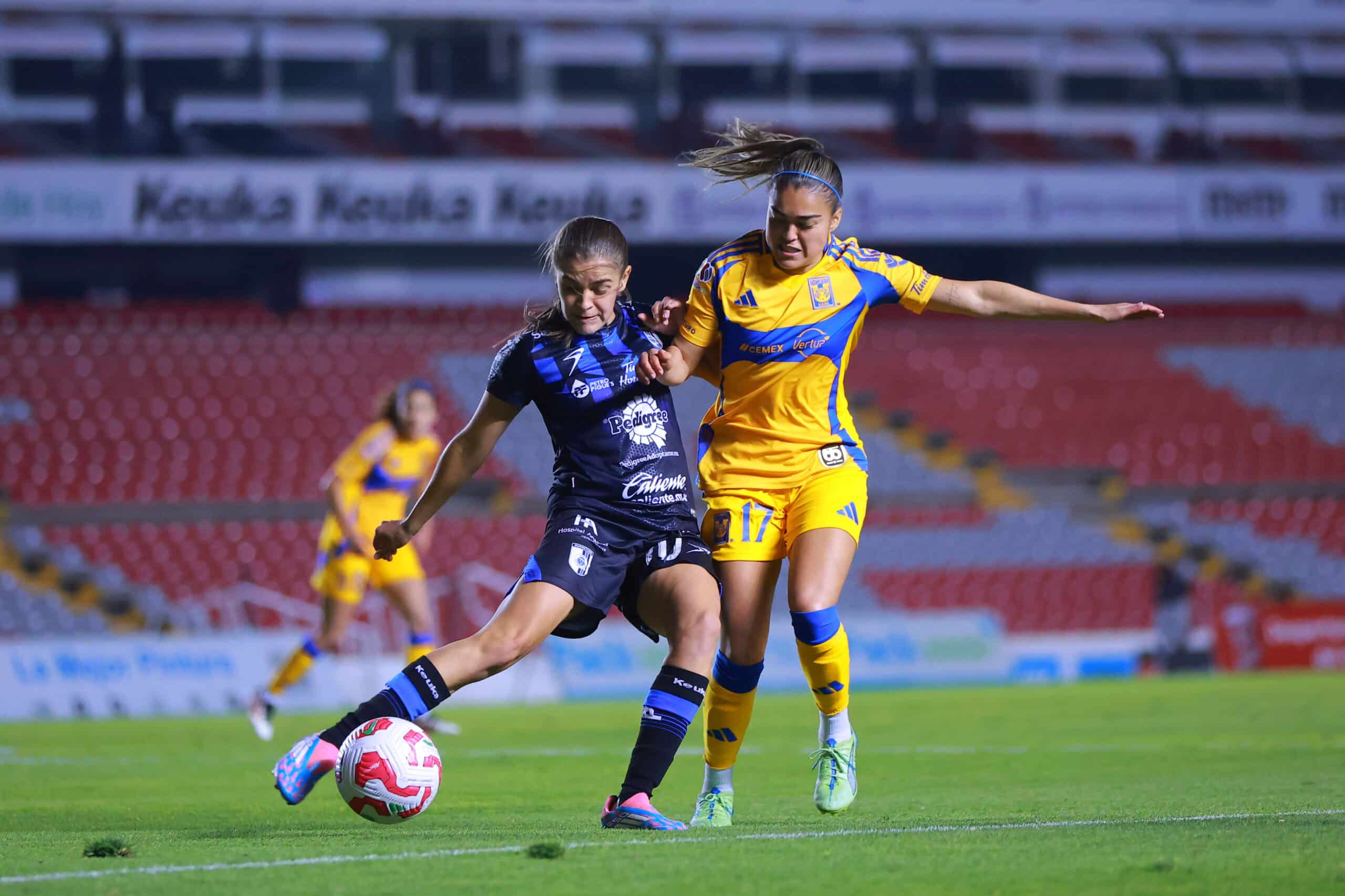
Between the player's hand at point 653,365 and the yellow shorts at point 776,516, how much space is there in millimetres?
524

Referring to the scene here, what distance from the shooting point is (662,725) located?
5449mm

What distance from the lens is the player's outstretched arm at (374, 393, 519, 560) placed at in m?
5.66

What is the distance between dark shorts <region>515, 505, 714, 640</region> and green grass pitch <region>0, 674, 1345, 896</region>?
2.51 ft

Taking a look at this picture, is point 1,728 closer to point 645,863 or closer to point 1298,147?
point 645,863

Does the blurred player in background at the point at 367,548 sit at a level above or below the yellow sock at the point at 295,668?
above

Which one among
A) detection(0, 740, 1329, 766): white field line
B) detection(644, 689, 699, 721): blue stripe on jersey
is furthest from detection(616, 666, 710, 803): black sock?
detection(0, 740, 1329, 766): white field line

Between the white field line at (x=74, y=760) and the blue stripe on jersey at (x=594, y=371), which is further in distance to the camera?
the white field line at (x=74, y=760)

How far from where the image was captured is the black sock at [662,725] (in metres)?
5.41

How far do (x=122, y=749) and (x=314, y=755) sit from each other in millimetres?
5974

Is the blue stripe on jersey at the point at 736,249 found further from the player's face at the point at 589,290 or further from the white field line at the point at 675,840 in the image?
the white field line at the point at 675,840

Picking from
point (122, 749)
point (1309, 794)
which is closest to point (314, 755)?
point (1309, 794)

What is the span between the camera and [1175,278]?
1208 inches

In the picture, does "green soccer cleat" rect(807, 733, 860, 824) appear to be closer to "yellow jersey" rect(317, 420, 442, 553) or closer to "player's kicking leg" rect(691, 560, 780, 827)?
"player's kicking leg" rect(691, 560, 780, 827)

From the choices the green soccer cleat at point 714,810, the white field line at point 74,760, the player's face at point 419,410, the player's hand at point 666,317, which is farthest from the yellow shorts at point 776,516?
the player's face at point 419,410
